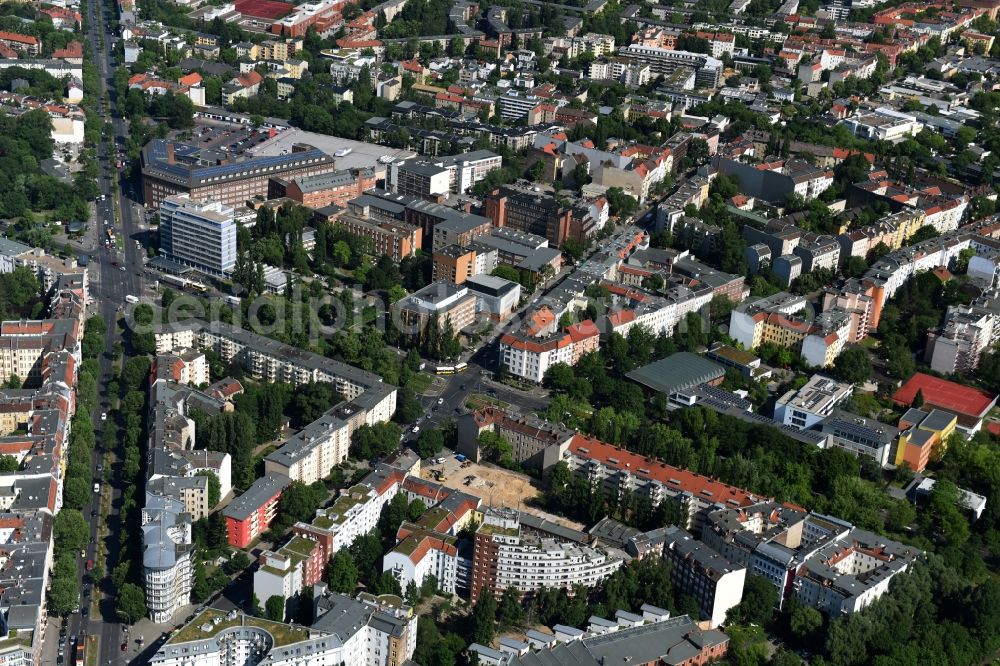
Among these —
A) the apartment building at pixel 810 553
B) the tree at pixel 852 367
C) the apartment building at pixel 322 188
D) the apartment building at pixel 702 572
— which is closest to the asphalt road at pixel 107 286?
the apartment building at pixel 322 188

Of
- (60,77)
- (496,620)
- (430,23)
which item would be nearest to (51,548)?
(496,620)

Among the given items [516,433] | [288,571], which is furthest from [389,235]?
[288,571]

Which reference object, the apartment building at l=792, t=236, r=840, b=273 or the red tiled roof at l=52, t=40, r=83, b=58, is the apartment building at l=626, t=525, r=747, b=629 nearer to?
the apartment building at l=792, t=236, r=840, b=273

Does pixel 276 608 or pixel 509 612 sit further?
pixel 509 612

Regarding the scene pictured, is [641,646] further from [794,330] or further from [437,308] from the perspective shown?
[794,330]

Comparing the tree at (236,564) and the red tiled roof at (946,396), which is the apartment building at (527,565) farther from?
the red tiled roof at (946,396)

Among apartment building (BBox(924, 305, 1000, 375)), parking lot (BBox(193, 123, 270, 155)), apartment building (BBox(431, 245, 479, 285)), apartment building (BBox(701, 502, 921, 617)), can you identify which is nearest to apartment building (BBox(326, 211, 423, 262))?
apartment building (BBox(431, 245, 479, 285))
